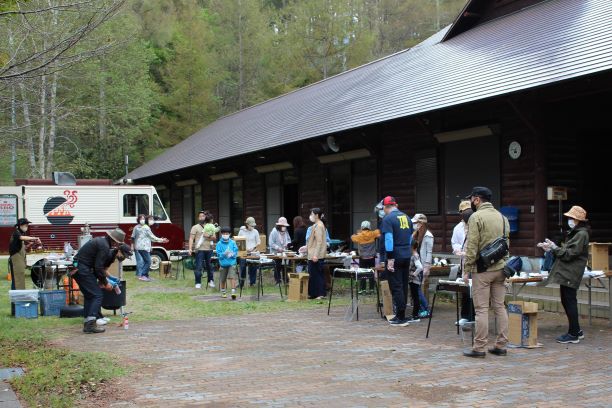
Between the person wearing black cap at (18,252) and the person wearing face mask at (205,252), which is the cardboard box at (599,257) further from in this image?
the person wearing black cap at (18,252)

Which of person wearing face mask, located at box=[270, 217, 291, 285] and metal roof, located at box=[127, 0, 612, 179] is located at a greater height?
metal roof, located at box=[127, 0, 612, 179]

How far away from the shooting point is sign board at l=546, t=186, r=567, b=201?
1171 cm

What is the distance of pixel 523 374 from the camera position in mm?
6750

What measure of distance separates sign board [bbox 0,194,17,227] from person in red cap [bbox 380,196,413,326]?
13028 millimetres

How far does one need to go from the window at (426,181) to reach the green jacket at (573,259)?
613 cm

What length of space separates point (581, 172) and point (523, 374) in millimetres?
6508

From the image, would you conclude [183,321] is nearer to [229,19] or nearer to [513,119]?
[513,119]

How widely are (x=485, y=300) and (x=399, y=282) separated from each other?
2165 mm

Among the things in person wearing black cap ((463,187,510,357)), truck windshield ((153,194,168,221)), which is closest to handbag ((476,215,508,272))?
person wearing black cap ((463,187,510,357))

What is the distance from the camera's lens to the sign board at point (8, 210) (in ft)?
61.0

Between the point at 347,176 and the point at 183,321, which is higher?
the point at 347,176

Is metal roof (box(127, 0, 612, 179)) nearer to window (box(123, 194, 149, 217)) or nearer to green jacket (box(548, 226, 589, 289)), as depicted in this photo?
window (box(123, 194, 149, 217))

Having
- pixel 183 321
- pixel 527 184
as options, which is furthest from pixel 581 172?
pixel 183 321

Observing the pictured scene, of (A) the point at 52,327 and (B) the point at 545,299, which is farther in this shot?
(B) the point at 545,299
